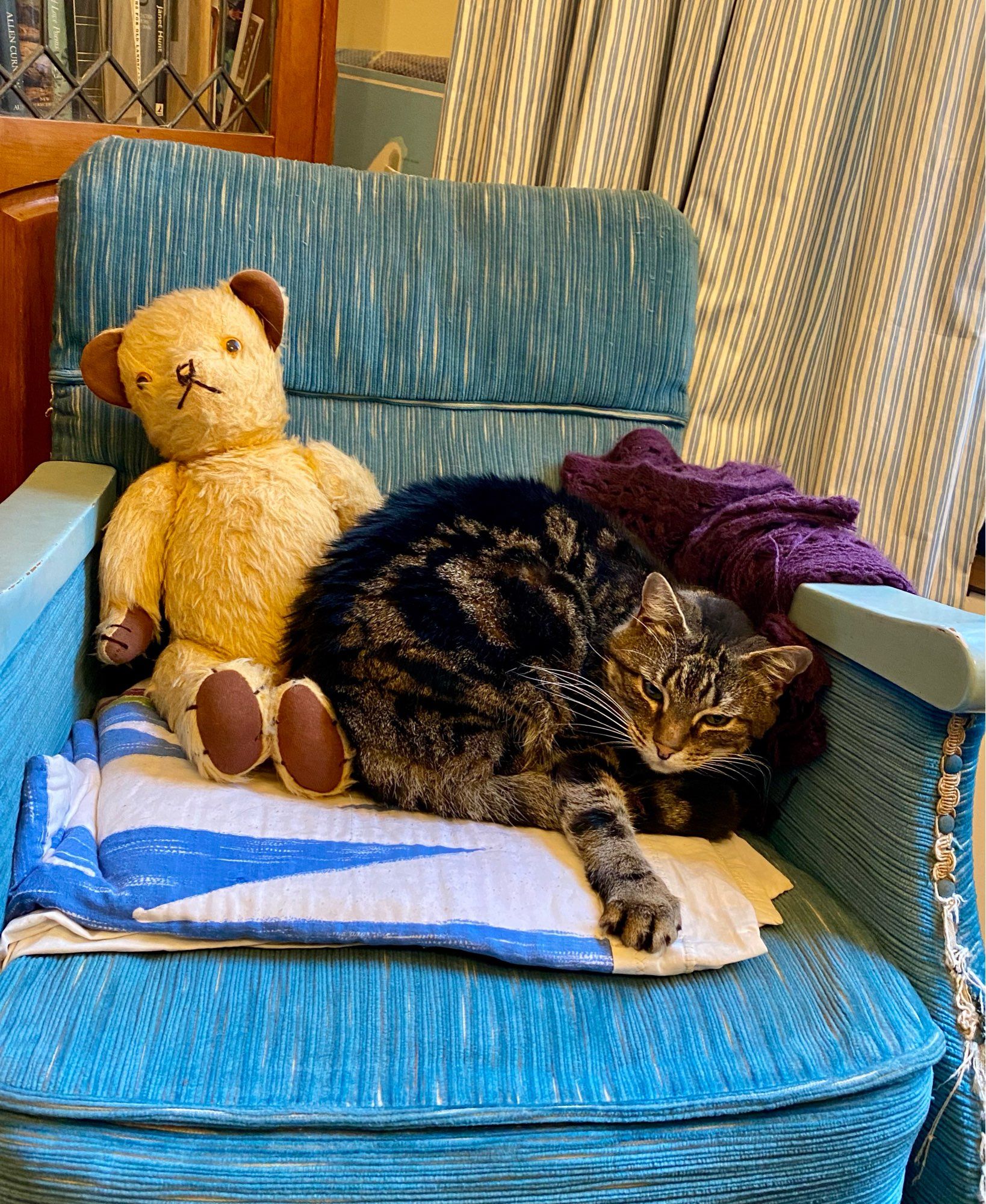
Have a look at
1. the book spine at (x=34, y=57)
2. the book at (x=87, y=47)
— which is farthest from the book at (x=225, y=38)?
the book spine at (x=34, y=57)

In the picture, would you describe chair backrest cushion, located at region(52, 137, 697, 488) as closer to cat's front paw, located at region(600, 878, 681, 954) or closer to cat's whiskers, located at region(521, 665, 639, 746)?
cat's whiskers, located at region(521, 665, 639, 746)

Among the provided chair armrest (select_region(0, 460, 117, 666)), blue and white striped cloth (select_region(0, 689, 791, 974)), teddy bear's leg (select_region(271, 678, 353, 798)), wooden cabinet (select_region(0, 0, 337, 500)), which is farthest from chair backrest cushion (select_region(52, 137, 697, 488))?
blue and white striped cloth (select_region(0, 689, 791, 974))

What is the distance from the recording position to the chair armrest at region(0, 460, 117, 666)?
0.86 m

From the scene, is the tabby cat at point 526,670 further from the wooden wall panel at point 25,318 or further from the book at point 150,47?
the book at point 150,47

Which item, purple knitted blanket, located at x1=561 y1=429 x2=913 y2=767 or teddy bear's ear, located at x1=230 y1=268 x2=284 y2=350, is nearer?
purple knitted blanket, located at x1=561 y1=429 x2=913 y2=767

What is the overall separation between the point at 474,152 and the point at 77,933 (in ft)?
5.05

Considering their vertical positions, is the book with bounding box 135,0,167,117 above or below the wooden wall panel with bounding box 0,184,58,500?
above

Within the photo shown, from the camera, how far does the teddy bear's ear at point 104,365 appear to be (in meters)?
1.20

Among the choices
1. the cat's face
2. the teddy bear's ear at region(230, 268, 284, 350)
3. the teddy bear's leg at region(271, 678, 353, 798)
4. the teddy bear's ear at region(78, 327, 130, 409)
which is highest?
the teddy bear's ear at region(230, 268, 284, 350)

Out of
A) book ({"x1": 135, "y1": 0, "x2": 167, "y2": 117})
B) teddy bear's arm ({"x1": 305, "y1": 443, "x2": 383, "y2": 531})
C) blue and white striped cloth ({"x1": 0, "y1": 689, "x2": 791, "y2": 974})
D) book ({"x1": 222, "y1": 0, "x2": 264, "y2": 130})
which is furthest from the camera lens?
book ({"x1": 222, "y1": 0, "x2": 264, "y2": 130})

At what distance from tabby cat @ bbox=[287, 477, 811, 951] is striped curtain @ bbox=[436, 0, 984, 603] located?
2.44 ft

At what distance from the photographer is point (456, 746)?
3.66ft

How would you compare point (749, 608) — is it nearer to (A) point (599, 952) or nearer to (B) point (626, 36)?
(A) point (599, 952)

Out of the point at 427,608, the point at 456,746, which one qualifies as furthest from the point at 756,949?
the point at 427,608
